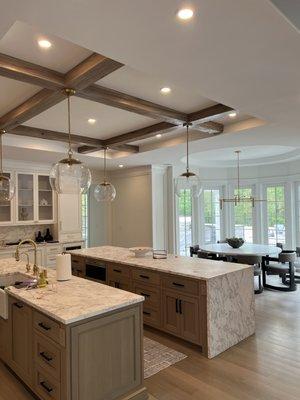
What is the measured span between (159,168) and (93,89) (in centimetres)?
446

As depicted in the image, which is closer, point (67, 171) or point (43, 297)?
point (43, 297)

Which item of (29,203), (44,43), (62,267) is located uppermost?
(44,43)

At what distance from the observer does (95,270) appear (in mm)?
4695

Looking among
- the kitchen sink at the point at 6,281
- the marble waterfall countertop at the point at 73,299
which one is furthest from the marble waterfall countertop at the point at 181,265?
the kitchen sink at the point at 6,281

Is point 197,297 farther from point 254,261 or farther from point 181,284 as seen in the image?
point 254,261

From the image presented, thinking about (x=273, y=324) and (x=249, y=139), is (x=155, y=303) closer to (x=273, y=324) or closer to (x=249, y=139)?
(x=273, y=324)

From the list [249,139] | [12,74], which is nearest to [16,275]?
[12,74]

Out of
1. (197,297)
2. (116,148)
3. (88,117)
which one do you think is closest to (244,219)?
(116,148)

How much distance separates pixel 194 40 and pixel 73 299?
2113mm

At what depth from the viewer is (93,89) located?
3.01 m

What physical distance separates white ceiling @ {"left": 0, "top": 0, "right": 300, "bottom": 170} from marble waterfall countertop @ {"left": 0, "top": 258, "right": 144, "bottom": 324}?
5.97ft

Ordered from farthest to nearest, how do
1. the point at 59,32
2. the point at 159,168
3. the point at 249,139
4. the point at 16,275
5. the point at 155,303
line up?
1. the point at 159,168
2. the point at 249,139
3. the point at 155,303
4. the point at 16,275
5. the point at 59,32

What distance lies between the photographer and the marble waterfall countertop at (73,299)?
2.13 m

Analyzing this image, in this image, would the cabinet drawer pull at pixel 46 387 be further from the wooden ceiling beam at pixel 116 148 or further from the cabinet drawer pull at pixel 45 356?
the wooden ceiling beam at pixel 116 148
